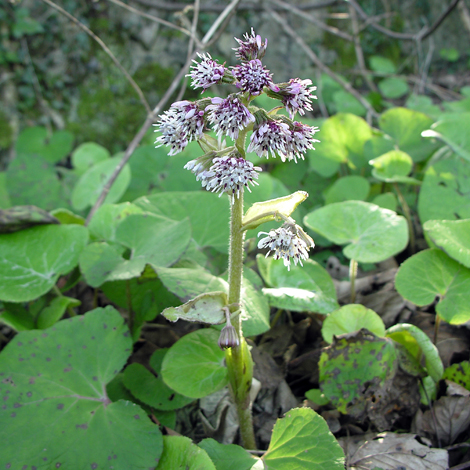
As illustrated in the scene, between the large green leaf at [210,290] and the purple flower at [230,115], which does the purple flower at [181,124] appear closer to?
the purple flower at [230,115]

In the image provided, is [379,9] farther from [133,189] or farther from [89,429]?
[89,429]

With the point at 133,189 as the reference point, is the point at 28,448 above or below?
below

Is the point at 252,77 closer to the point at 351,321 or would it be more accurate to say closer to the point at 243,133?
the point at 243,133

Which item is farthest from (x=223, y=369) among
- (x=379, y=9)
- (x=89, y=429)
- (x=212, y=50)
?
(x=379, y=9)

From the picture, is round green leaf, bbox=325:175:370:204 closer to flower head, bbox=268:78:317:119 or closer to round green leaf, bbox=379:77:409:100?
flower head, bbox=268:78:317:119

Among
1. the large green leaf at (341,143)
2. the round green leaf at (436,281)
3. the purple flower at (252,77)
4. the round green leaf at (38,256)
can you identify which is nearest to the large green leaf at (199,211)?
the round green leaf at (38,256)

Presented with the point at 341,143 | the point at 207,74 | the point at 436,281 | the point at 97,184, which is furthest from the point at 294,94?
the point at 97,184
